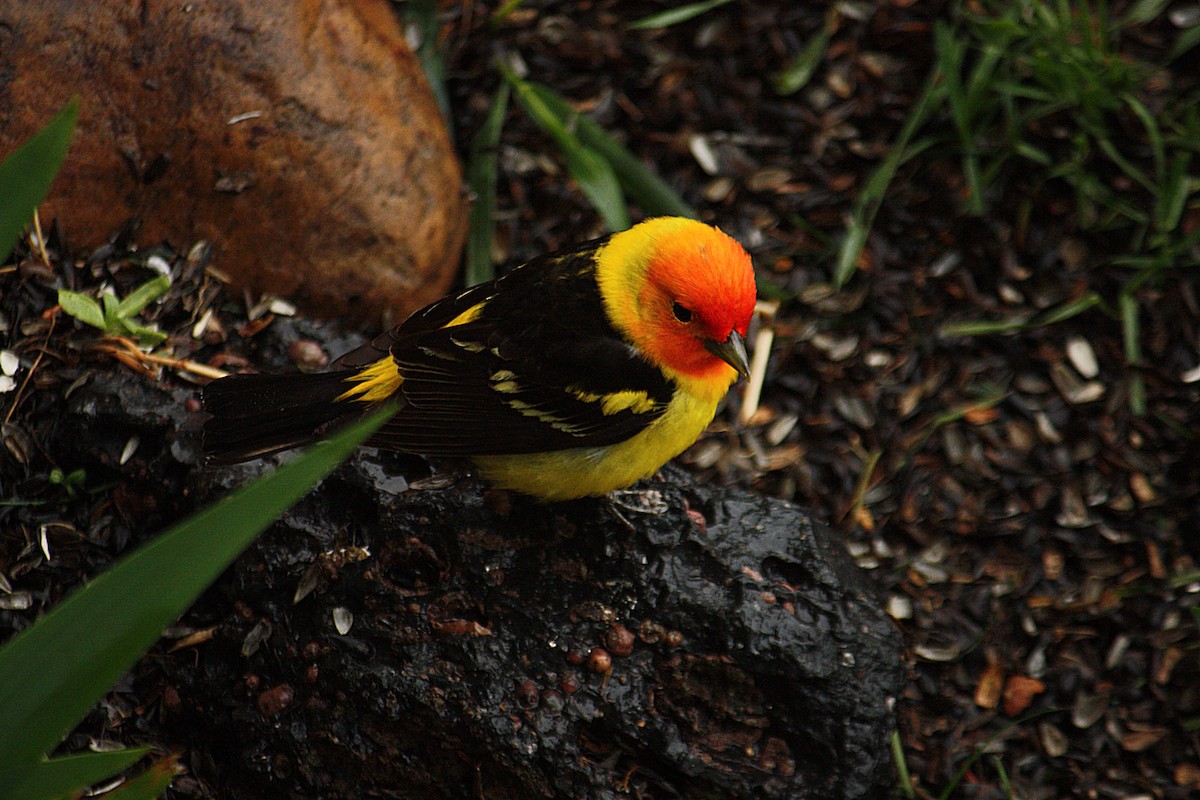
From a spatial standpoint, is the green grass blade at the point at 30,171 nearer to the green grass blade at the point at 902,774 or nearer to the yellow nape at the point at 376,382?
the yellow nape at the point at 376,382

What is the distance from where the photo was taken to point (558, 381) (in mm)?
2654

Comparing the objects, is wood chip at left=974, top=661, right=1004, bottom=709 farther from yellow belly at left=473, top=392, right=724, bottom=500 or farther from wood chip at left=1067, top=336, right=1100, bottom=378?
yellow belly at left=473, top=392, right=724, bottom=500

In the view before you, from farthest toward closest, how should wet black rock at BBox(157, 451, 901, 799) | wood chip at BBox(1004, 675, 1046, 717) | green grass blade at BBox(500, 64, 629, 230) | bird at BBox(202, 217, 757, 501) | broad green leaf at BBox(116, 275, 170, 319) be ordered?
green grass blade at BBox(500, 64, 629, 230) < wood chip at BBox(1004, 675, 1046, 717) < broad green leaf at BBox(116, 275, 170, 319) < bird at BBox(202, 217, 757, 501) < wet black rock at BBox(157, 451, 901, 799)

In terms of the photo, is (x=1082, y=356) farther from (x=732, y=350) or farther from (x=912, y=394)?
(x=732, y=350)

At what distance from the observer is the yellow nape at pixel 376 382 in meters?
2.72

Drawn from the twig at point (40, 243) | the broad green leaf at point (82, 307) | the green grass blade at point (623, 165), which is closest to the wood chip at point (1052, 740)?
the green grass blade at point (623, 165)

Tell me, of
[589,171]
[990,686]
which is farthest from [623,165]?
[990,686]

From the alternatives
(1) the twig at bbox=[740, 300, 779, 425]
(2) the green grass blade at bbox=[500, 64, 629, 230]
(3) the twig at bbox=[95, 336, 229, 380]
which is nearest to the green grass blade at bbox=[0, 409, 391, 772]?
(3) the twig at bbox=[95, 336, 229, 380]

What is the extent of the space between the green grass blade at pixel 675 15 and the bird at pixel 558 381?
1663 millimetres

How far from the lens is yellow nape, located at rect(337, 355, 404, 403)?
2.72 meters

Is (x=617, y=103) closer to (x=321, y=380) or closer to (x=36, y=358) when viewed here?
(x=321, y=380)

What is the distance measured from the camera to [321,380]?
2664mm

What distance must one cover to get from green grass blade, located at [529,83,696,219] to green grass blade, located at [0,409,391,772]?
8.79 feet

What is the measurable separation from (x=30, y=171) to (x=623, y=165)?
2632 millimetres
